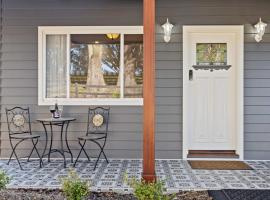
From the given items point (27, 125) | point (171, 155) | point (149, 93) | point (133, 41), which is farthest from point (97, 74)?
point (149, 93)

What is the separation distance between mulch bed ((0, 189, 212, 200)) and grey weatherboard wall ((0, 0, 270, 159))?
1.89m

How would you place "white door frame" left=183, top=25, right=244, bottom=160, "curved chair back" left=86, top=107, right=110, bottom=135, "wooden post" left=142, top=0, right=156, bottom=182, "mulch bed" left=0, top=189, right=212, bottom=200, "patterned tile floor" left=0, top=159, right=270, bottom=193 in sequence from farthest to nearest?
"curved chair back" left=86, top=107, right=110, bottom=135 → "white door frame" left=183, top=25, right=244, bottom=160 → "patterned tile floor" left=0, top=159, right=270, bottom=193 → "wooden post" left=142, top=0, right=156, bottom=182 → "mulch bed" left=0, top=189, right=212, bottom=200

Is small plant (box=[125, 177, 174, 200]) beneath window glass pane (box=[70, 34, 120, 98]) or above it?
beneath

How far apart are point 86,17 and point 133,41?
2.91 feet

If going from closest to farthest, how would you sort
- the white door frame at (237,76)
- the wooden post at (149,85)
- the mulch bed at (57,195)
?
the mulch bed at (57,195)
the wooden post at (149,85)
the white door frame at (237,76)

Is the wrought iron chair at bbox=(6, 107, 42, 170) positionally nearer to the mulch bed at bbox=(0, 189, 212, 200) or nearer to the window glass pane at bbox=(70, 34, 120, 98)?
the window glass pane at bbox=(70, 34, 120, 98)

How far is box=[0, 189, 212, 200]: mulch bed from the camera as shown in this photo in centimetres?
368

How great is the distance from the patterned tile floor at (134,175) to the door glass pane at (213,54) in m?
1.75

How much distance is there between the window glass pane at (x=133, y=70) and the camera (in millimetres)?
5875

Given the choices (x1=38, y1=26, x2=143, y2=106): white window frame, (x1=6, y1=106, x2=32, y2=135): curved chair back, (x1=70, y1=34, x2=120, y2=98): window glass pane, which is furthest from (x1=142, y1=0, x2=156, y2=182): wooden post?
(x1=6, y1=106, x2=32, y2=135): curved chair back

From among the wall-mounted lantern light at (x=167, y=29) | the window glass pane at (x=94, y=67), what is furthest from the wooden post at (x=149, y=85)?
the window glass pane at (x=94, y=67)

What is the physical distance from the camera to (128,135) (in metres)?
5.84

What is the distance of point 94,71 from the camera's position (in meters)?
5.94

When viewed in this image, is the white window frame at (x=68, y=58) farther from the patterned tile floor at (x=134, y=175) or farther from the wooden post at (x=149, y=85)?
the wooden post at (x=149, y=85)
